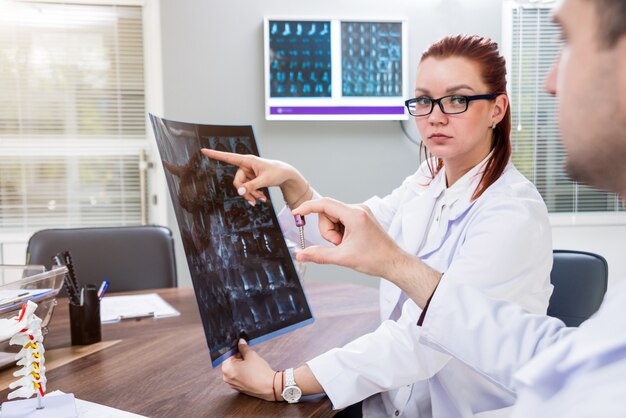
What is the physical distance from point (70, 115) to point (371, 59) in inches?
71.6

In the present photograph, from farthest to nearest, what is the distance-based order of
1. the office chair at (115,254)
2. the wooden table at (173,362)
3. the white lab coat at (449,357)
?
the office chair at (115,254) < the white lab coat at (449,357) < the wooden table at (173,362)

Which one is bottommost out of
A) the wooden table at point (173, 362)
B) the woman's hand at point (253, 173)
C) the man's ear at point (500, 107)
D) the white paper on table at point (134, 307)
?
the white paper on table at point (134, 307)

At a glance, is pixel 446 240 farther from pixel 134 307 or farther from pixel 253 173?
pixel 134 307

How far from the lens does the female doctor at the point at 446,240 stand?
1.14 m

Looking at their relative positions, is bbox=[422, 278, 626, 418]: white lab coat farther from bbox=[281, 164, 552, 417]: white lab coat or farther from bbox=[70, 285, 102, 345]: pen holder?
bbox=[70, 285, 102, 345]: pen holder

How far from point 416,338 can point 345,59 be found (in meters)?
2.49

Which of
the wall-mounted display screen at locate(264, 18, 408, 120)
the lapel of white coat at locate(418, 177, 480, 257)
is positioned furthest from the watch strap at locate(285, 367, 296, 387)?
the wall-mounted display screen at locate(264, 18, 408, 120)

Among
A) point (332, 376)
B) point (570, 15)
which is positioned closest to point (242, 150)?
point (332, 376)

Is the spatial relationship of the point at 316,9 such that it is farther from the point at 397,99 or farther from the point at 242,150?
the point at 242,150

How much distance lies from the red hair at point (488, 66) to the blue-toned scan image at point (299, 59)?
6.26 ft

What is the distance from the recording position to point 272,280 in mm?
1276

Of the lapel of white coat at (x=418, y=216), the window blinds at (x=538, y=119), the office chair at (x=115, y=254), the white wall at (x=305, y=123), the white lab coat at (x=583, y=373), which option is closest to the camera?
the white lab coat at (x=583, y=373)

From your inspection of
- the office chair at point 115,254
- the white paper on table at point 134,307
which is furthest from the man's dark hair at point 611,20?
the office chair at point 115,254

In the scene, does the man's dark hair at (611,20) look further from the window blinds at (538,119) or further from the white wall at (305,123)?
the window blinds at (538,119)
